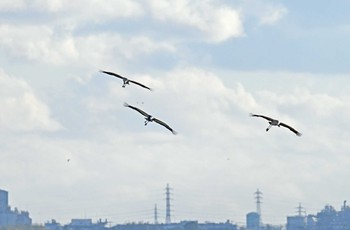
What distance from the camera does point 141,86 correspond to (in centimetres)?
7144

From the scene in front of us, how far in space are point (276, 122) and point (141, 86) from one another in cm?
590

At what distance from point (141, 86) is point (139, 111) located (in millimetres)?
2426

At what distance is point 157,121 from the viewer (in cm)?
7206

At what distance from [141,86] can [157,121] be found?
173 centimetres

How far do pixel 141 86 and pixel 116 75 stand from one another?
2.03m

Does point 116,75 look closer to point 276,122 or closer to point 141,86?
point 141,86

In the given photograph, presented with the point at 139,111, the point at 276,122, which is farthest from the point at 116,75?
the point at 276,122

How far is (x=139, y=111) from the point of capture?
73.6 m

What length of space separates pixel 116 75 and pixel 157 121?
9.27 feet

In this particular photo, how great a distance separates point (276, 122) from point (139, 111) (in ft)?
19.9

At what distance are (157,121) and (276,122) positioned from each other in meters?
5.02

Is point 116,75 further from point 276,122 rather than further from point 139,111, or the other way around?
point 276,122
